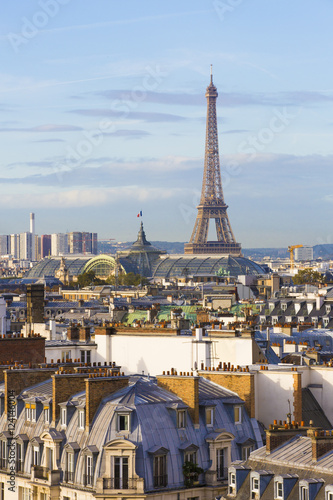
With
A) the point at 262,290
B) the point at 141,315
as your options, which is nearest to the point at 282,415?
the point at 141,315

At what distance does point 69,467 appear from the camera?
2466 cm

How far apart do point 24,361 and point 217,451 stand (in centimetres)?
927

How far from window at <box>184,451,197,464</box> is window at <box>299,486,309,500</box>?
398 centimetres

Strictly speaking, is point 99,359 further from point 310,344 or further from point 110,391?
point 310,344

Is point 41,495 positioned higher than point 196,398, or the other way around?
point 196,398

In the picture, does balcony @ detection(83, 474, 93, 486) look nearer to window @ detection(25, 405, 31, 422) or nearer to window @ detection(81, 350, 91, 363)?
window @ detection(25, 405, 31, 422)

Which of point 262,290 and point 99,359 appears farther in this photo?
point 262,290

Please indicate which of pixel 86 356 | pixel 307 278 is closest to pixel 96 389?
pixel 86 356

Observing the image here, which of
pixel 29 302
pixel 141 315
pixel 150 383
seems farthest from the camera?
pixel 141 315

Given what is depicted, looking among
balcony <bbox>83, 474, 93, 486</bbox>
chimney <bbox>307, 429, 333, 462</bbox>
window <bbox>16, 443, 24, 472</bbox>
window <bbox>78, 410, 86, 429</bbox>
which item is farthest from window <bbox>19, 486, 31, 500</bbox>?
chimney <bbox>307, 429, 333, 462</bbox>

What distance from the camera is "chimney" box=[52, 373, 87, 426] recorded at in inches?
1018

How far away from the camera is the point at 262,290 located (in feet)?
463

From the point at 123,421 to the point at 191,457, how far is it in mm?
1584

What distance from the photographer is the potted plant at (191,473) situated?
24.1 m
